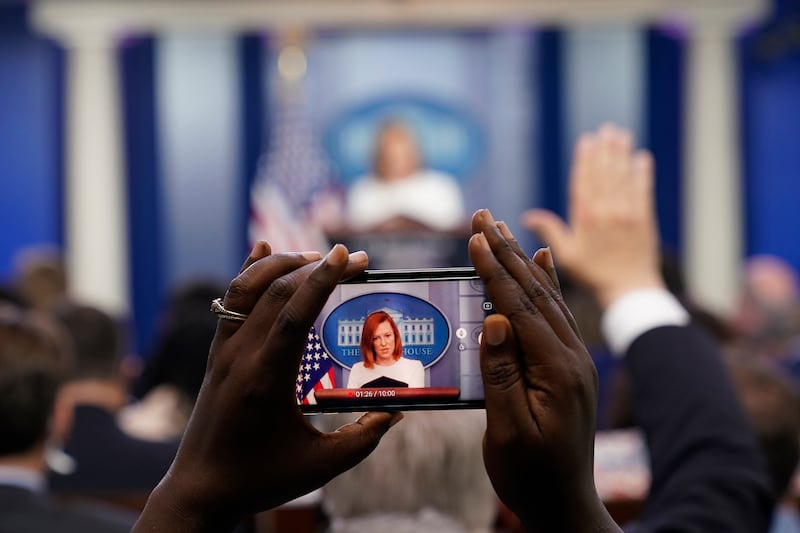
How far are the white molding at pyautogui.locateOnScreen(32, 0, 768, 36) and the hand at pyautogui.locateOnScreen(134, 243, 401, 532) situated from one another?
23.1 feet

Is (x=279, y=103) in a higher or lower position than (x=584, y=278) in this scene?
higher

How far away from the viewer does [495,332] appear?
2.20ft

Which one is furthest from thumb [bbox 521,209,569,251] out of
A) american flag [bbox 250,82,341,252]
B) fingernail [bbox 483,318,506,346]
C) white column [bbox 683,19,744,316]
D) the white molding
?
white column [bbox 683,19,744,316]

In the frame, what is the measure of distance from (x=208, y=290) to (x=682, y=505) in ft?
9.58

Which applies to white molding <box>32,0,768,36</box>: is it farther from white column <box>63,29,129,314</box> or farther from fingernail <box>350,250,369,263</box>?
fingernail <box>350,250,369,263</box>

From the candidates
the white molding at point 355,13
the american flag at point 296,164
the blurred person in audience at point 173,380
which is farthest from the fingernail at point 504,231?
the white molding at point 355,13

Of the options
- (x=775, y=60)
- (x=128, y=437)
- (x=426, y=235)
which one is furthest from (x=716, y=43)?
(x=128, y=437)

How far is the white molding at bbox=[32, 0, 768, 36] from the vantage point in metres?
7.50

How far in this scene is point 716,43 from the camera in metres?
7.68

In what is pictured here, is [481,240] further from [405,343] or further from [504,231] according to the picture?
[405,343]

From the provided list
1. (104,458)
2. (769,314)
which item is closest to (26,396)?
(104,458)

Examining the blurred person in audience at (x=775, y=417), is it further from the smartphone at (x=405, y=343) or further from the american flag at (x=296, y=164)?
the american flag at (x=296, y=164)

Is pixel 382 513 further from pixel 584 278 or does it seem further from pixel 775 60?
pixel 775 60

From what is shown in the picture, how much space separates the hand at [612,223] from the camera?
1.31 m
